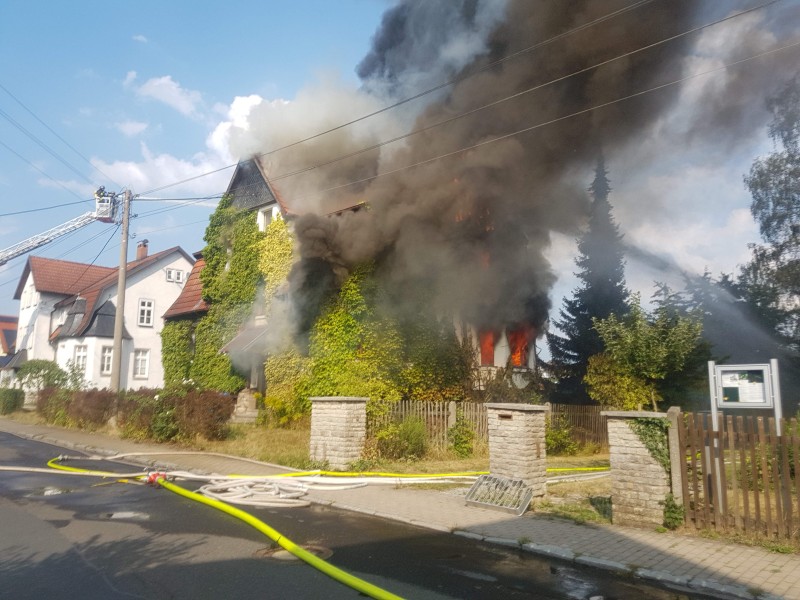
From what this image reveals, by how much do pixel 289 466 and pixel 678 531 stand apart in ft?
23.2

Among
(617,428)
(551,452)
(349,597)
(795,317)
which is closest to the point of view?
(349,597)

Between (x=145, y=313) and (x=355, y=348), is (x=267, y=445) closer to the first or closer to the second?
(x=355, y=348)

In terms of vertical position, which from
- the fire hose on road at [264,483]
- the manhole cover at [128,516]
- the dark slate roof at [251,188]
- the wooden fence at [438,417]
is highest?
the dark slate roof at [251,188]

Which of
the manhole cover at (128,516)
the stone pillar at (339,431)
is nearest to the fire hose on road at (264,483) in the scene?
the stone pillar at (339,431)

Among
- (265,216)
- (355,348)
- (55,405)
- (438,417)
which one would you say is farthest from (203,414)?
(55,405)

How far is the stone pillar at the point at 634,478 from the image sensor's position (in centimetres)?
684

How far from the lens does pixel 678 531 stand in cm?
667

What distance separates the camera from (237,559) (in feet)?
18.2

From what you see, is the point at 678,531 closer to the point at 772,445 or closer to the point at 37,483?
the point at 772,445

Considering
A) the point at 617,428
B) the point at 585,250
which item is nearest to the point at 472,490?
the point at 617,428

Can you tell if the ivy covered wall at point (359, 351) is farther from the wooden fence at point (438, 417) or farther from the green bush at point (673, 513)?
the green bush at point (673, 513)

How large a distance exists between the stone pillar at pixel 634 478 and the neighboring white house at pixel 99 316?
1023 inches

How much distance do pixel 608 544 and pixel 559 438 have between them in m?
8.67

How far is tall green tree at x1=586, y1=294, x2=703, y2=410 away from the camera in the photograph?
14328mm
